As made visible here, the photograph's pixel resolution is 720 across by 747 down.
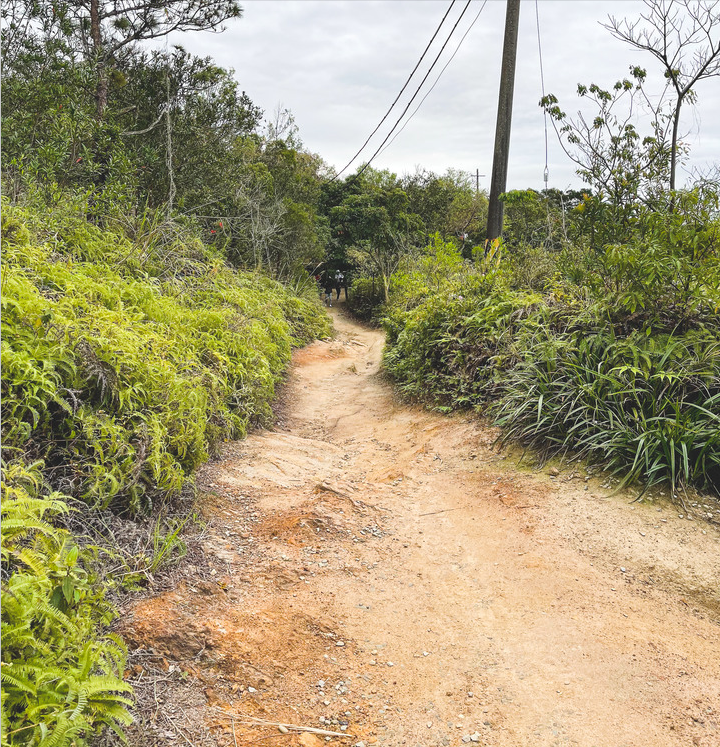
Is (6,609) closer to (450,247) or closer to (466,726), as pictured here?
(466,726)

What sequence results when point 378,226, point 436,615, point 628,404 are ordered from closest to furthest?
point 436,615 < point 628,404 < point 378,226

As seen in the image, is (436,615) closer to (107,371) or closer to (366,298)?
(107,371)

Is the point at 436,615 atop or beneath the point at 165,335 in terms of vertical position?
beneath

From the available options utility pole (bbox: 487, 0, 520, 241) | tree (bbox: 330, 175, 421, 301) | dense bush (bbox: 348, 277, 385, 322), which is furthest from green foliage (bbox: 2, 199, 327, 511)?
tree (bbox: 330, 175, 421, 301)

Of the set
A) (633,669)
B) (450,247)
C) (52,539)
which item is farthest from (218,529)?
(450,247)

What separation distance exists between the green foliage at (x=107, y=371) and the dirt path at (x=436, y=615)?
577 millimetres

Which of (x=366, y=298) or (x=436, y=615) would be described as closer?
(x=436, y=615)

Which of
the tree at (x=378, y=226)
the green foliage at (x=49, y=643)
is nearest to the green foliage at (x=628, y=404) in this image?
the green foliage at (x=49, y=643)

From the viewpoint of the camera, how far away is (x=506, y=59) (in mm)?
9750

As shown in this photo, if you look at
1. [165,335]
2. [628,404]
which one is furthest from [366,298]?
[628,404]

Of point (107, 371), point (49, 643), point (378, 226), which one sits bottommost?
point (49, 643)

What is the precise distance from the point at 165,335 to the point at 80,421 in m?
2.28

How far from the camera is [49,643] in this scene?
1993 mm

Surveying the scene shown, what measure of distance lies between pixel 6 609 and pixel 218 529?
1.94 meters
